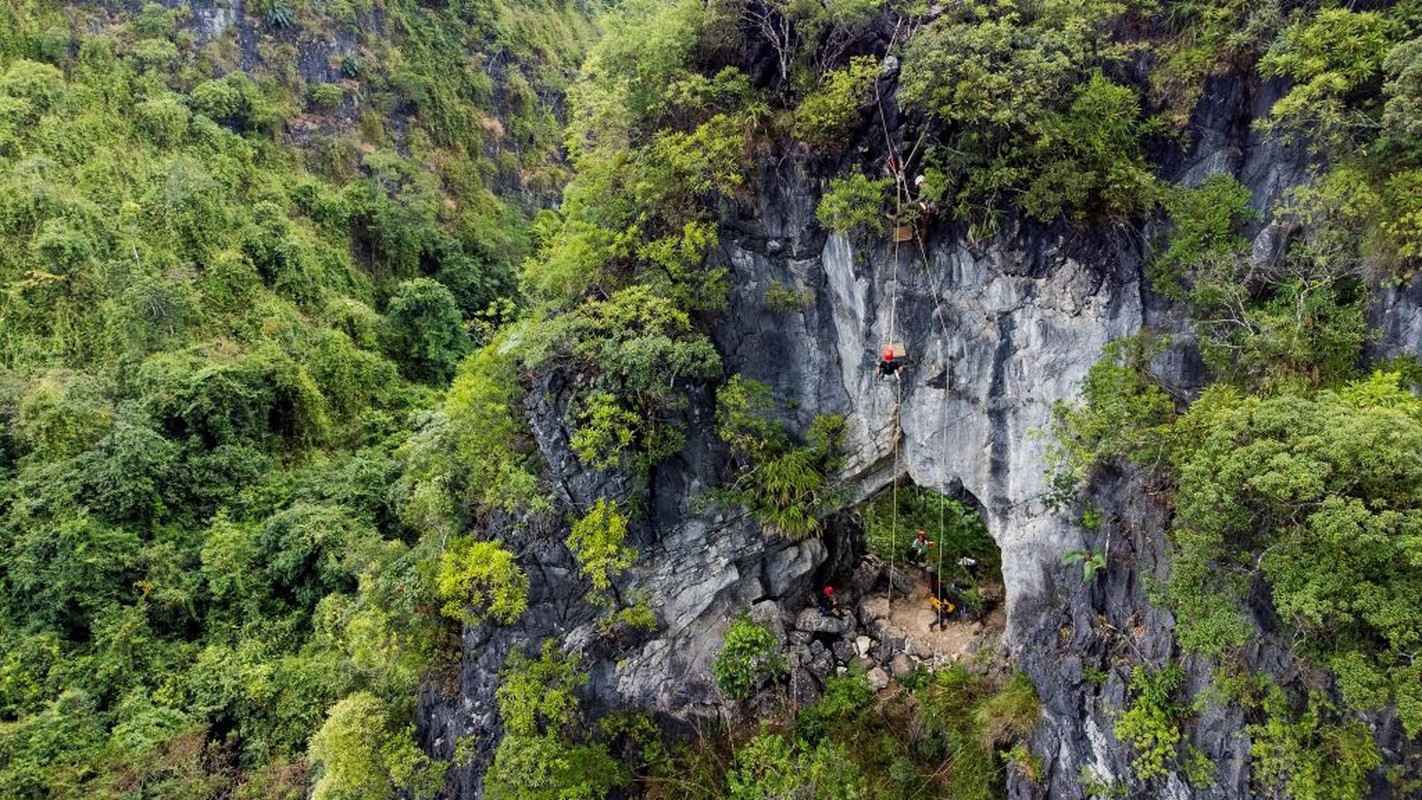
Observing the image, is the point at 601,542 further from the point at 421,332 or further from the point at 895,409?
the point at 421,332

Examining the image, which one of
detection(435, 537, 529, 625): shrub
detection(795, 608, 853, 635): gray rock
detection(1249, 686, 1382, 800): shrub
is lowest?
detection(795, 608, 853, 635): gray rock

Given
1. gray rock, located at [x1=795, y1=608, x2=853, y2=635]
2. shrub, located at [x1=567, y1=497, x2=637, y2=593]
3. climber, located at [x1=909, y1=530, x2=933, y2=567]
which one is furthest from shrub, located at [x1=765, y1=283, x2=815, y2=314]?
gray rock, located at [x1=795, y1=608, x2=853, y2=635]

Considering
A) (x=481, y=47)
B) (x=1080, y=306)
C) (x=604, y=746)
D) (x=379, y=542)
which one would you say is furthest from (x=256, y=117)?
(x=1080, y=306)

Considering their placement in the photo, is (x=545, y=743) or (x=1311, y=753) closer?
(x=1311, y=753)

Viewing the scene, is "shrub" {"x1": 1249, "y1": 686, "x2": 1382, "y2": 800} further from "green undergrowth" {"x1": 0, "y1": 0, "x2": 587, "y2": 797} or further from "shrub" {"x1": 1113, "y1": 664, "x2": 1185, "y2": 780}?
"green undergrowth" {"x1": 0, "y1": 0, "x2": 587, "y2": 797}

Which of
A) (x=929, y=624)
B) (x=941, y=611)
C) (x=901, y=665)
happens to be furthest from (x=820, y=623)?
(x=941, y=611)

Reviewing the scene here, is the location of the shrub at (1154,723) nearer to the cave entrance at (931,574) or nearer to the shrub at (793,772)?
the cave entrance at (931,574)
